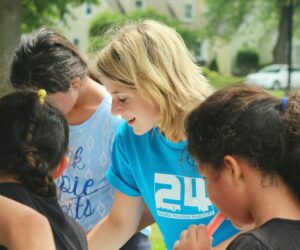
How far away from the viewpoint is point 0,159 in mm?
2188

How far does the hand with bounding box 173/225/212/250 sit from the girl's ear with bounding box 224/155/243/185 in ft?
0.87

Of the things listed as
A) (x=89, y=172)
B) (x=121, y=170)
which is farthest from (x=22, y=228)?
(x=89, y=172)

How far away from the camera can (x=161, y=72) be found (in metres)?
2.69

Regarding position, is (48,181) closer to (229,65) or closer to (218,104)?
(218,104)

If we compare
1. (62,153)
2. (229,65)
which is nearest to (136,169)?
(62,153)

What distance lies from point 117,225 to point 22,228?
3.75 ft

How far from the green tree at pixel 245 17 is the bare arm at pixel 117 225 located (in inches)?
1412

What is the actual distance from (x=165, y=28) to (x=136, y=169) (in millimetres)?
584

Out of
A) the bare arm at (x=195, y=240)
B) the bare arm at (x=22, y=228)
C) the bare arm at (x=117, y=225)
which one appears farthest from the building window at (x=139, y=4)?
the bare arm at (x=22, y=228)

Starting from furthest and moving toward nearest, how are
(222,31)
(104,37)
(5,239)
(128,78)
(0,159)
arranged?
(222,31) < (104,37) < (128,78) < (0,159) < (5,239)

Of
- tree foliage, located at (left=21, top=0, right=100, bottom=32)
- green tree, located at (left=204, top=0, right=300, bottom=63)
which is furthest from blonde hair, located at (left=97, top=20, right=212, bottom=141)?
green tree, located at (left=204, top=0, right=300, bottom=63)

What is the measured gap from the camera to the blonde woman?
104 inches

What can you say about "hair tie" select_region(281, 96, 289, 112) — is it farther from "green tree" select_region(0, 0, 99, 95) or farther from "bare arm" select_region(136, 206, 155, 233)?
"green tree" select_region(0, 0, 99, 95)

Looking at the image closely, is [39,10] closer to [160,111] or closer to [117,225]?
[117,225]
